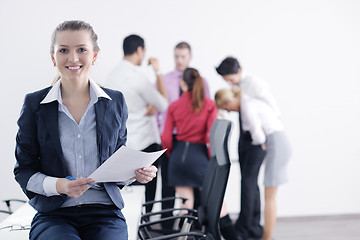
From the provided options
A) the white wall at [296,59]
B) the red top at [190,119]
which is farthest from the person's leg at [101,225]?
the white wall at [296,59]

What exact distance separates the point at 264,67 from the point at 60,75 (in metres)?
3.16

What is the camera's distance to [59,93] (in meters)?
1.46

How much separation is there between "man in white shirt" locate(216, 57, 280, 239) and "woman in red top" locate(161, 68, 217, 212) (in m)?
0.33

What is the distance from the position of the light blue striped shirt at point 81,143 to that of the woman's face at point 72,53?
0.07 m

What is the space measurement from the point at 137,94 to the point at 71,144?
6.26ft

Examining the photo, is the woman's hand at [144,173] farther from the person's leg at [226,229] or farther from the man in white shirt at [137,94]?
the person's leg at [226,229]

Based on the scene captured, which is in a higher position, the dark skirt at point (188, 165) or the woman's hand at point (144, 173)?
the woman's hand at point (144, 173)

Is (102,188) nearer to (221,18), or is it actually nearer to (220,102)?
(220,102)

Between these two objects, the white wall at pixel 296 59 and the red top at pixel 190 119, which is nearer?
the red top at pixel 190 119

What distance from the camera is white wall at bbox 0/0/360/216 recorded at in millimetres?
4238

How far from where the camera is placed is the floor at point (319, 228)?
12.5 ft

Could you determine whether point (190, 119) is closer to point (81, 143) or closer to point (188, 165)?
point (188, 165)

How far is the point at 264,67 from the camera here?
14.5 feet

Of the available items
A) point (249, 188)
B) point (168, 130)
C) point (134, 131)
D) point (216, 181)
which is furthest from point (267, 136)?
point (216, 181)
